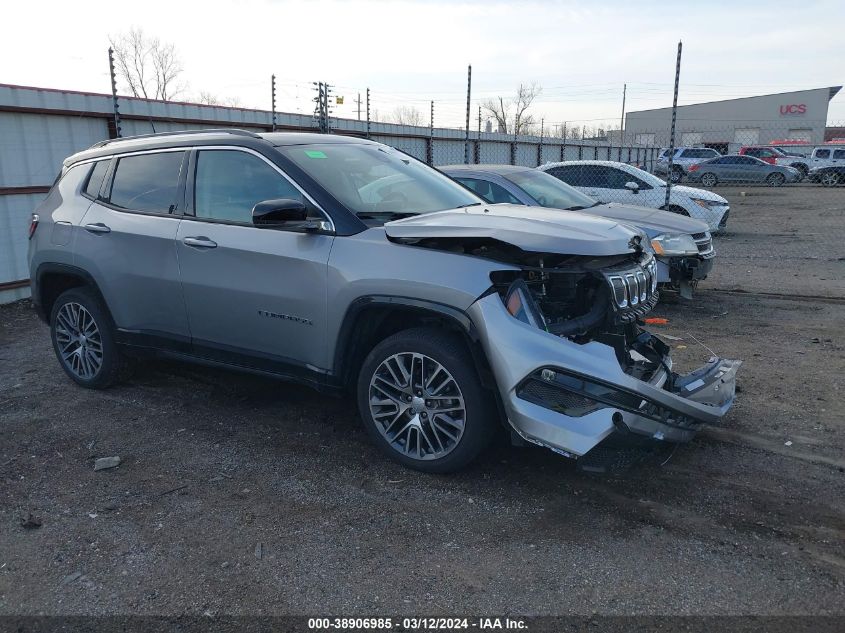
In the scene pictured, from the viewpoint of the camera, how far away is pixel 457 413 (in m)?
3.78

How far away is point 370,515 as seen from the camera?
358cm

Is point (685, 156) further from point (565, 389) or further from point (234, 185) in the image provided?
point (565, 389)

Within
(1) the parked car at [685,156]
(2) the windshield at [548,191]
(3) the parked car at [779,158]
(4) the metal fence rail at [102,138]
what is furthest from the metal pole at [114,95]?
(3) the parked car at [779,158]

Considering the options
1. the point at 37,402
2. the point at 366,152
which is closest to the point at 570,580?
the point at 366,152

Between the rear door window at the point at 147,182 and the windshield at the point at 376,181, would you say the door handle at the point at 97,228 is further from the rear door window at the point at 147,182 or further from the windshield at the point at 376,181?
the windshield at the point at 376,181

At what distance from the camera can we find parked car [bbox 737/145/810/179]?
32188 mm

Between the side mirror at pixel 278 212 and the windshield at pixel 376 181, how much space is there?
0.29 m

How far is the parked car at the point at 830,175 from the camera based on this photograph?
94.2 ft

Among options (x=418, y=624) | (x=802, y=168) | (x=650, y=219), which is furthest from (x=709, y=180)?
(x=418, y=624)

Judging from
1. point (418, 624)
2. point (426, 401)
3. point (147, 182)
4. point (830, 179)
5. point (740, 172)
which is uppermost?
point (147, 182)

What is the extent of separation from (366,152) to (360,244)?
122cm

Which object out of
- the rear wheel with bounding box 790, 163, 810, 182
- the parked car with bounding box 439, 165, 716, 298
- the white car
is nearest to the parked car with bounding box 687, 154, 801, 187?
the rear wheel with bounding box 790, 163, 810, 182

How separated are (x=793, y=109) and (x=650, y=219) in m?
61.8

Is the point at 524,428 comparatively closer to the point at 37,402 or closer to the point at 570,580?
the point at 570,580
